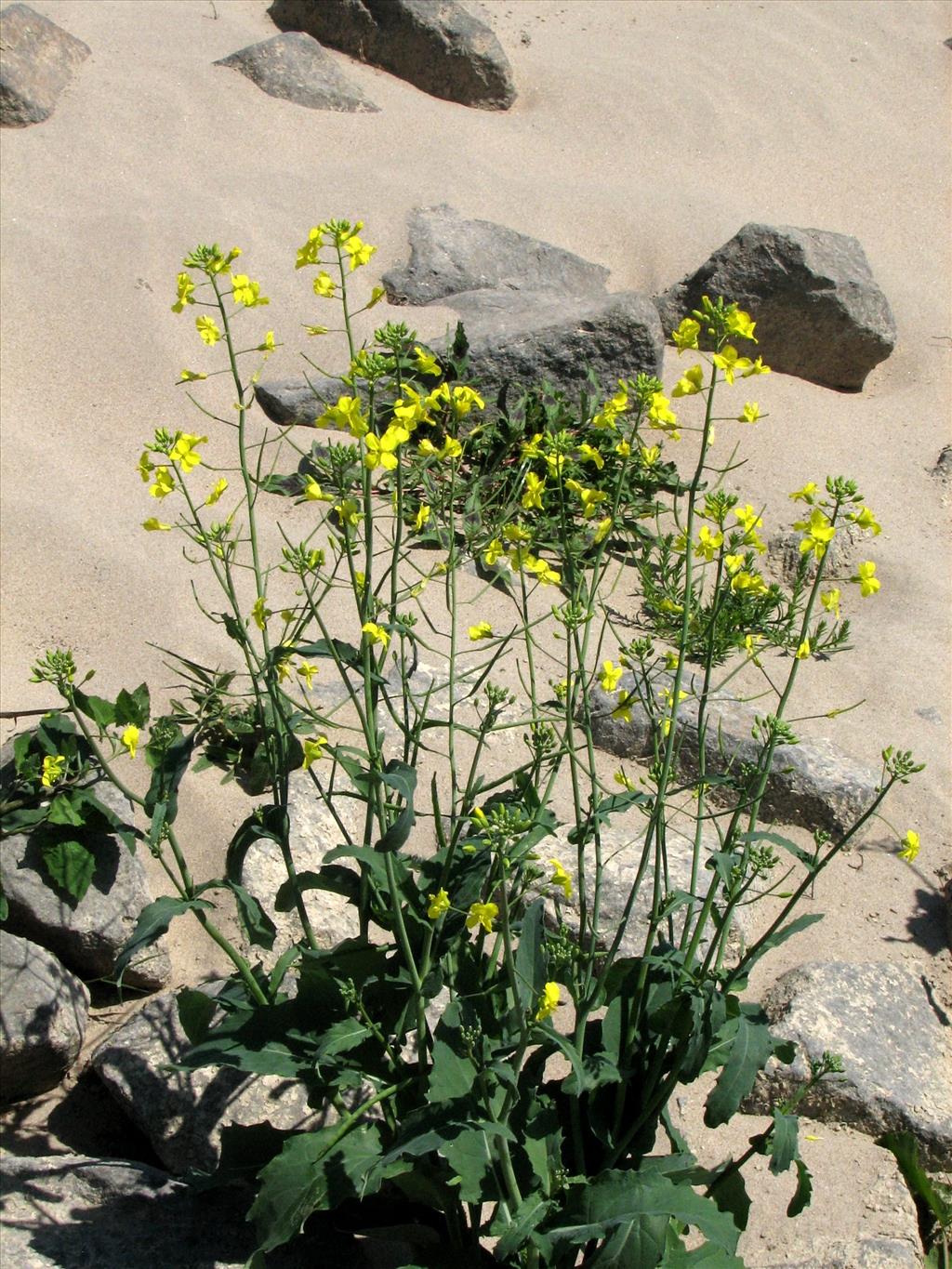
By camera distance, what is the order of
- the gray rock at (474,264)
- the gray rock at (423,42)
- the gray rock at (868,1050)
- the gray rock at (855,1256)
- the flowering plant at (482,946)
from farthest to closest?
the gray rock at (423,42)
the gray rock at (474,264)
the gray rock at (868,1050)
the gray rock at (855,1256)
the flowering plant at (482,946)

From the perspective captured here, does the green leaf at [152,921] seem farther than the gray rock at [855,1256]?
No

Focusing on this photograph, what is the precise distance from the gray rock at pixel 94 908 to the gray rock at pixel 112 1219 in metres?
0.50

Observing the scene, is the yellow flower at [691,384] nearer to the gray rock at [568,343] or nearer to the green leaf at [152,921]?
the green leaf at [152,921]

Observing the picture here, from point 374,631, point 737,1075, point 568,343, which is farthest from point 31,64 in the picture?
point 737,1075

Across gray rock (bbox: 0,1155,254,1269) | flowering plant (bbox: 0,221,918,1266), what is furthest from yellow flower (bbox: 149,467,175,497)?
gray rock (bbox: 0,1155,254,1269)

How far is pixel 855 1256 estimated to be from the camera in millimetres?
2730

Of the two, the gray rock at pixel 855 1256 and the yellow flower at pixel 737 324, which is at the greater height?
the yellow flower at pixel 737 324

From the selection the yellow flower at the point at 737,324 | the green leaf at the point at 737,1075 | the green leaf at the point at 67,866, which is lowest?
the green leaf at the point at 67,866

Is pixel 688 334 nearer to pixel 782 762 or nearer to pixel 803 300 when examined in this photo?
pixel 782 762

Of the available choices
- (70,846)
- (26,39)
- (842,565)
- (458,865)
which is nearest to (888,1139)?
(458,865)


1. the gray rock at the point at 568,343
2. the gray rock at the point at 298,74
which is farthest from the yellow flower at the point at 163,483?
the gray rock at the point at 298,74

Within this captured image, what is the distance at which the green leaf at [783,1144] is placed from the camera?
2.23 meters

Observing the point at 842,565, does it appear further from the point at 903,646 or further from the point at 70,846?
the point at 70,846

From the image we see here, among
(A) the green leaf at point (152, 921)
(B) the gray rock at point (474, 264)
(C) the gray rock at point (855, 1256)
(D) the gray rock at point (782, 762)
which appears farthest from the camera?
(B) the gray rock at point (474, 264)
